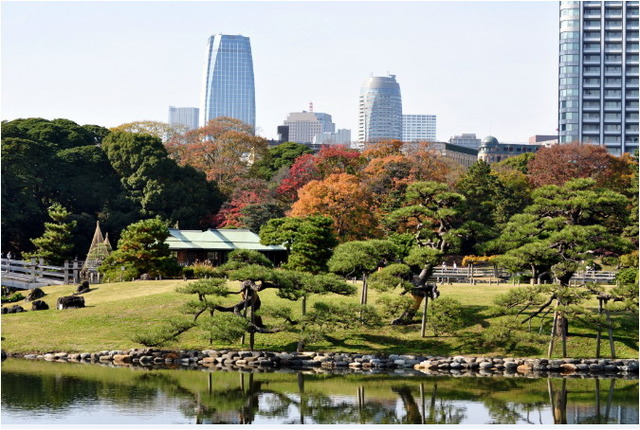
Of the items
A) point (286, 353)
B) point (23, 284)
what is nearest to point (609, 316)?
point (286, 353)

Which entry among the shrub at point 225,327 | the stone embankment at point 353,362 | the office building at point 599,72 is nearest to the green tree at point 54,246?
the stone embankment at point 353,362

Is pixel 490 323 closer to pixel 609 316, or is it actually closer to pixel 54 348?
pixel 609 316

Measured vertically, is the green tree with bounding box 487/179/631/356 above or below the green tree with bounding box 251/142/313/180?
below

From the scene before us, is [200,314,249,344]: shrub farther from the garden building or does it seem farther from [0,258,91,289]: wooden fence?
the garden building

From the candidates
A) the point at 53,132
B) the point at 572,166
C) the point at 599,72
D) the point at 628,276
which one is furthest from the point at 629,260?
the point at 599,72

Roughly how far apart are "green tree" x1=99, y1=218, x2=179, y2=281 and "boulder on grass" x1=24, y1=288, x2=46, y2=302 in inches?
149

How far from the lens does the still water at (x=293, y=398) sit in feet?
85.4

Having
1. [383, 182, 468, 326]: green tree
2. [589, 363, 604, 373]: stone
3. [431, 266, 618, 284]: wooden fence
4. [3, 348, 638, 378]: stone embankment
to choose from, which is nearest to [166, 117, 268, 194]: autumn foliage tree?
[431, 266, 618, 284]: wooden fence

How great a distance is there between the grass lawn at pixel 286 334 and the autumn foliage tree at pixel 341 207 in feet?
57.9

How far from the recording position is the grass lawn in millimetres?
36406

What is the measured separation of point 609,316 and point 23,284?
96.8 feet

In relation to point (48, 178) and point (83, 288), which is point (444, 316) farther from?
point (48, 178)

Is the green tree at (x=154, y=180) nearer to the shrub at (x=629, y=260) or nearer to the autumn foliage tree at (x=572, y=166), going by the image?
the autumn foliage tree at (x=572, y=166)

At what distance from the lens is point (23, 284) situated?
50594 mm
